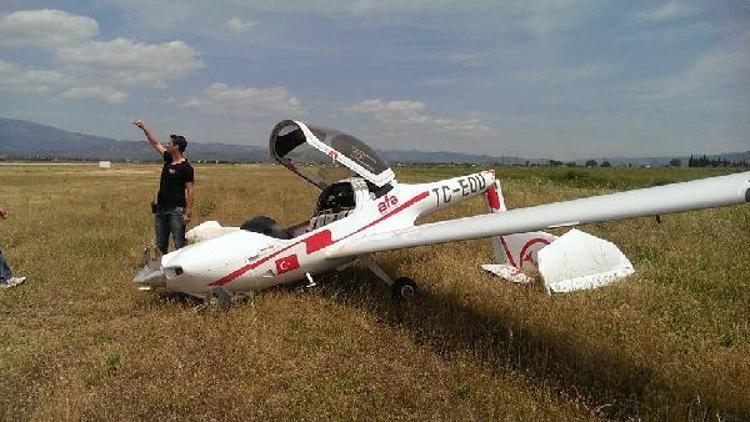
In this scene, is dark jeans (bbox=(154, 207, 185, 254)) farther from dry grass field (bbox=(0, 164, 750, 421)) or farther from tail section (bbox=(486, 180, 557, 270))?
tail section (bbox=(486, 180, 557, 270))

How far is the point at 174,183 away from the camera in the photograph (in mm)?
8383

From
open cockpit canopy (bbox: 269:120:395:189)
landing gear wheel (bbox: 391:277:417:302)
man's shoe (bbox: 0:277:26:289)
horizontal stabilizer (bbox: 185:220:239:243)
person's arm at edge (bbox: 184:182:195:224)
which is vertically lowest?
man's shoe (bbox: 0:277:26:289)

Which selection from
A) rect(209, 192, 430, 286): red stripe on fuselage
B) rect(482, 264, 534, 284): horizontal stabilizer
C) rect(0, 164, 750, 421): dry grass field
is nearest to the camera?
rect(0, 164, 750, 421): dry grass field

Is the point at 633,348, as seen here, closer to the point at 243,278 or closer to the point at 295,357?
the point at 295,357

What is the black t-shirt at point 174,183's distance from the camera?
27.4ft

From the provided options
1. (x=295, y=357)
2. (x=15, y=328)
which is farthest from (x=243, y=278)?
(x=15, y=328)

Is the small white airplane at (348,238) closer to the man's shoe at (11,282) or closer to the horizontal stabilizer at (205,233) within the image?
the horizontal stabilizer at (205,233)

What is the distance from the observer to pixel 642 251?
382 inches

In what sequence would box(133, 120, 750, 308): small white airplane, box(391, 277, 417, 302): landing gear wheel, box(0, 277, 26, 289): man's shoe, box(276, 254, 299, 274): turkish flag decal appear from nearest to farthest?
box(133, 120, 750, 308): small white airplane
box(276, 254, 299, 274): turkish flag decal
box(391, 277, 417, 302): landing gear wheel
box(0, 277, 26, 289): man's shoe

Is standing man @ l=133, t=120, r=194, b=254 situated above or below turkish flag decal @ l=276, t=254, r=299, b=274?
above

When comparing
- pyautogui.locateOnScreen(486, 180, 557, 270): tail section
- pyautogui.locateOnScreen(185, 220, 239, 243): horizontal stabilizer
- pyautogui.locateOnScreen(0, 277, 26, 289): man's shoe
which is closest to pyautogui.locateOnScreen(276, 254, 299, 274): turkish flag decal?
pyautogui.locateOnScreen(185, 220, 239, 243): horizontal stabilizer

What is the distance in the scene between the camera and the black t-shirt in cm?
836

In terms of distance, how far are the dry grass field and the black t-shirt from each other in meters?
1.57

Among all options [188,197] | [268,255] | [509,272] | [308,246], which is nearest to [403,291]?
[308,246]
